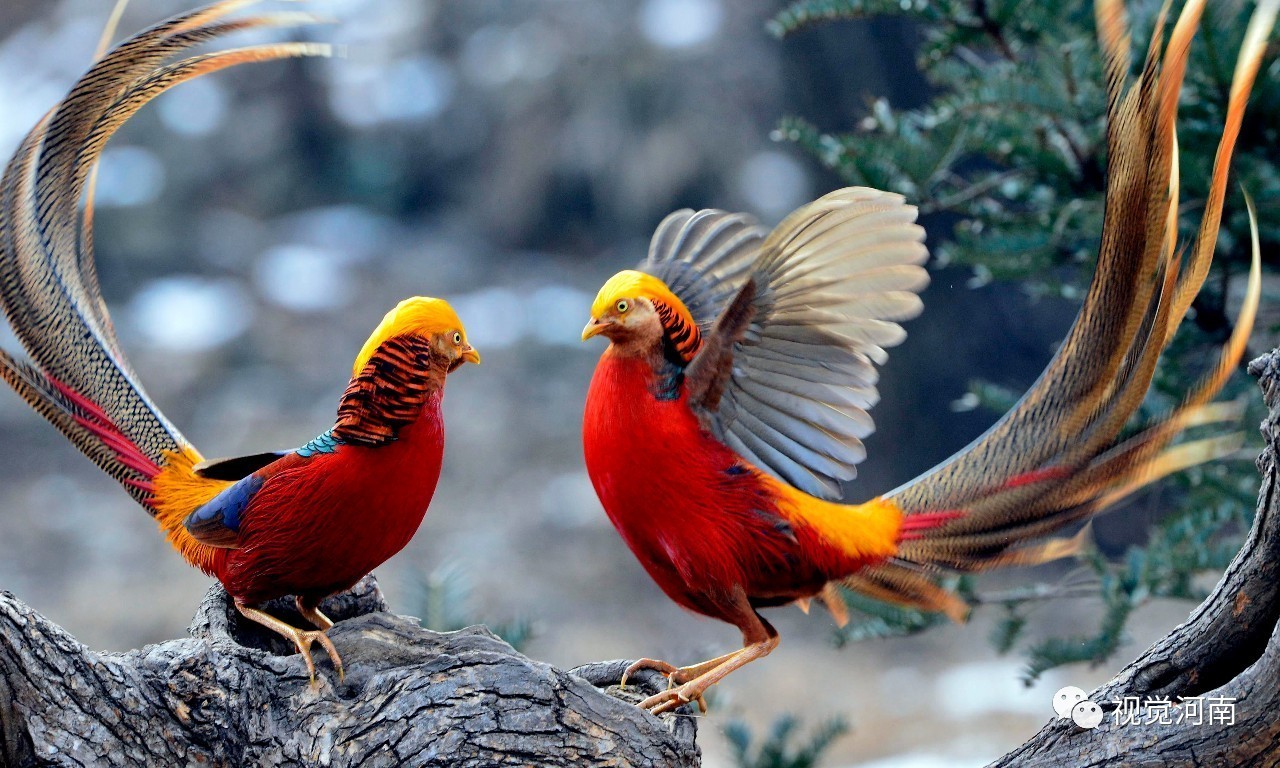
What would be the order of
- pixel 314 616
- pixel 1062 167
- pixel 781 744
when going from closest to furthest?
pixel 314 616 < pixel 1062 167 < pixel 781 744

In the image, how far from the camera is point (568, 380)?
6578 millimetres

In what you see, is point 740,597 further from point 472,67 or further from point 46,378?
point 472,67

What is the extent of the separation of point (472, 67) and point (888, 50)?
236 cm

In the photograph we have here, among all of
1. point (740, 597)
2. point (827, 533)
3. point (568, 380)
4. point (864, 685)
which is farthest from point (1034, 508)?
point (568, 380)

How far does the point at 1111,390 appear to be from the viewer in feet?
5.58

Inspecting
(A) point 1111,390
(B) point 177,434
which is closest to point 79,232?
(B) point 177,434

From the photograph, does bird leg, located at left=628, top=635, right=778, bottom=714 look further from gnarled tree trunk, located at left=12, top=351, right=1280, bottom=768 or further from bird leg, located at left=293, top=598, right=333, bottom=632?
bird leg, located at left=293, top=598, right=333, bottom=632

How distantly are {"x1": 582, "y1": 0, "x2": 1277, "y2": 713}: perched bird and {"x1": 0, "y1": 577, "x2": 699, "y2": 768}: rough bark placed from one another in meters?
0.19

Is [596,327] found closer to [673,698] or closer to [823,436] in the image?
[823,436]

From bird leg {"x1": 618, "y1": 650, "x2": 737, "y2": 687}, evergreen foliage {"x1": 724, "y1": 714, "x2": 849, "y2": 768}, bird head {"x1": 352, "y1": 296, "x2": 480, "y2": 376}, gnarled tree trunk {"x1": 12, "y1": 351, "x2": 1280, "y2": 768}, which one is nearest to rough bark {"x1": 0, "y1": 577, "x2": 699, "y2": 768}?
gnarled tree trunk {"x1": 12, "y1": 351, "x2": 1280, "y2": 768}

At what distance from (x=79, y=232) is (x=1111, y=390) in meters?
1.67

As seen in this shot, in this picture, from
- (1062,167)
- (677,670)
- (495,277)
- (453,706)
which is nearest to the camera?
(453,706)

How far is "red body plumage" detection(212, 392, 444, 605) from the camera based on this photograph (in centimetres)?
182

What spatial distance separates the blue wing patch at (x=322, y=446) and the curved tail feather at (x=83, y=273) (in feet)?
0.78
